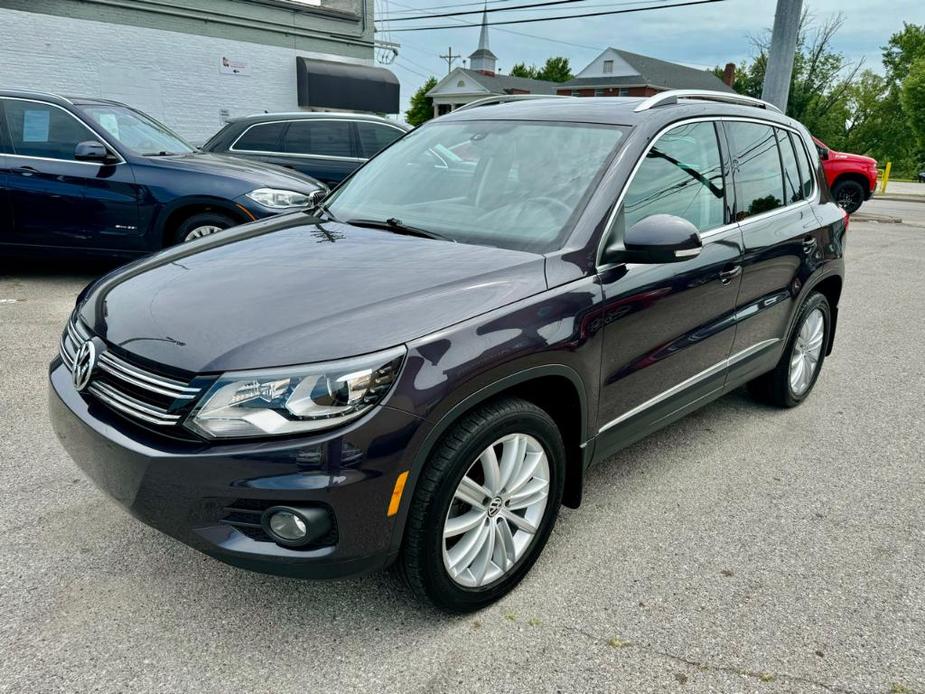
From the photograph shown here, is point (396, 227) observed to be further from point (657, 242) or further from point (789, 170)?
point (789, 170)

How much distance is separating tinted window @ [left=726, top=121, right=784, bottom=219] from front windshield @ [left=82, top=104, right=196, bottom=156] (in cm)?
536

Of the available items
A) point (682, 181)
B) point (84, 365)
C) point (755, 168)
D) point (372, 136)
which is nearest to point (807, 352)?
point (755, 168)

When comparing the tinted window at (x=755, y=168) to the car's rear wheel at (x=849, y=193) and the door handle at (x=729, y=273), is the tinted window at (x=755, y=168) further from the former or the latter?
the car's rear wheel at (x=849, y=193)

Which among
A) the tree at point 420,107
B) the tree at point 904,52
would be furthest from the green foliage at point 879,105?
the tree at point 420,107

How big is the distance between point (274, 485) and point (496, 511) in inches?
32.2

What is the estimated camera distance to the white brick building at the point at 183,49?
17594 millimetres

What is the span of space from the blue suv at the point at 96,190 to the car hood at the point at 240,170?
1cm

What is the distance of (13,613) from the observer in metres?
2.41

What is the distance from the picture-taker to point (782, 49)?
12664 millimetres

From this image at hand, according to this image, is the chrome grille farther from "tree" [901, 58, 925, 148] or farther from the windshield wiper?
"tree" [901, 58, 925, 148]

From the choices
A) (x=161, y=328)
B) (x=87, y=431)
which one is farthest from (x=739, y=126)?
(x=87, y=431)

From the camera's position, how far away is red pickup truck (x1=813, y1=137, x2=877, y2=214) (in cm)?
1586

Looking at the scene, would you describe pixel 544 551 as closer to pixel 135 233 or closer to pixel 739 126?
pixel 739 126

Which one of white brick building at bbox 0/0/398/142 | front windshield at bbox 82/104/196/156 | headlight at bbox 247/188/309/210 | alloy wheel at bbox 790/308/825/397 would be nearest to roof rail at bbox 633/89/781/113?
alloy wheel at bbox 790/308/825/397
